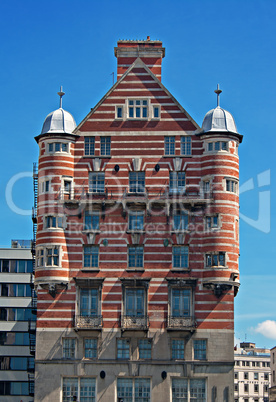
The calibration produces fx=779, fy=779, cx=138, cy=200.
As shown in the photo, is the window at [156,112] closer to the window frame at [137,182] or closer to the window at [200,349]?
the window frame at [137,182]

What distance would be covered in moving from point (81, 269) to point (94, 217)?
5.14 metres

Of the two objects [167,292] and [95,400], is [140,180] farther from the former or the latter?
[95,400]

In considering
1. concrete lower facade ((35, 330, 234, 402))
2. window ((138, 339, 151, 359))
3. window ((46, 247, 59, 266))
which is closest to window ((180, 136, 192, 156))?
window ((46, 247, 59, 266))

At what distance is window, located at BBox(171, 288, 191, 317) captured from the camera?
7051cm

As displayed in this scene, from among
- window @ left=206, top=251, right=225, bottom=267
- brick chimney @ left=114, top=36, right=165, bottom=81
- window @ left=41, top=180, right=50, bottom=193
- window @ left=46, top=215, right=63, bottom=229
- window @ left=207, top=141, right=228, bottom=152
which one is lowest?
window @ left=206, top=251, right=225, bottom=267

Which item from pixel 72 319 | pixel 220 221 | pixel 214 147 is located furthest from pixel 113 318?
pixel 214 147

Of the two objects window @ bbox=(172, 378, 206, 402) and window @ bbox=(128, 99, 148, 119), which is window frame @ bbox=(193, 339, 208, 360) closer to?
window @ bbox=(172, 378, 206, 402)

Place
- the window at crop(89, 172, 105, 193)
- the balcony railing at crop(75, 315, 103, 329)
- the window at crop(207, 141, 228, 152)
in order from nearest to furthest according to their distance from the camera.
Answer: the balcony railing at crop(75, 315, 103, 329)
the window at crop(207, 141, 228, 152)
the window at crop(89, 172, 105, 193)

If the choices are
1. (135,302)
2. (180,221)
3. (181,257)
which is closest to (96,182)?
(180,221)

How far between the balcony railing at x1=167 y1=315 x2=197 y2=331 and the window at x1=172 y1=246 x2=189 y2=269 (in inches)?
189

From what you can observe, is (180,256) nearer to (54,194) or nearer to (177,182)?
(177,182)

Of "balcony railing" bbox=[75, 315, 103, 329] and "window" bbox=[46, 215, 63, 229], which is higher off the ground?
"window" bbox=[46, 215, 63, 229]

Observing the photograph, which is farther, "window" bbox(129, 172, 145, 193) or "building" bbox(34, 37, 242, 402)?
"window" bbox(129, 172, 145, 193)

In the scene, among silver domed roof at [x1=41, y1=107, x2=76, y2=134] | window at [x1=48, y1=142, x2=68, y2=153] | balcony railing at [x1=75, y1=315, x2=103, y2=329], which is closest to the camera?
balcony railing at [x1=75, y1=315, x2=103, y2=329]
